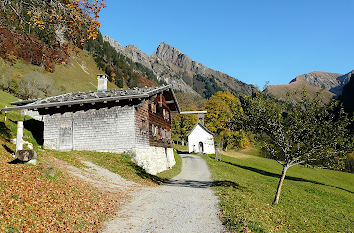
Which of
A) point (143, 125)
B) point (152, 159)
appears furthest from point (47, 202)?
point (152, 159)

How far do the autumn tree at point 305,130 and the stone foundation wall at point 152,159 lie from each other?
10815 mm

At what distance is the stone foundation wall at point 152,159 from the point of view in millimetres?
21641

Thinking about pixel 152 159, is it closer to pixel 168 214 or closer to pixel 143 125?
pixel 143 125

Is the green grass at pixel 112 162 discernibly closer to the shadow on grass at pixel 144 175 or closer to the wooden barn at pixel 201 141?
the shadow on grass at pixel 144 175

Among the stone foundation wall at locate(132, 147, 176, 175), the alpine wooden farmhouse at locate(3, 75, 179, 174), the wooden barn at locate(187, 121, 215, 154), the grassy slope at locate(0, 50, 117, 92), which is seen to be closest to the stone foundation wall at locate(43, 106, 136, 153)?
the alpine wooden farmhouse at locate(3, 75, 179, 174)

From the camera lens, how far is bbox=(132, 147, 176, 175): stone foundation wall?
852 inches

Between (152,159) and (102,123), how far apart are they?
5939 millimetres

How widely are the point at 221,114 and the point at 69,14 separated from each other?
44644 millimetres

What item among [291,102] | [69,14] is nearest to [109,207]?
[69,14]

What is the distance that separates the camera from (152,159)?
2359cm

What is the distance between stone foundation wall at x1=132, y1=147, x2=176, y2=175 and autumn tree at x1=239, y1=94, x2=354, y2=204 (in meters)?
10.8

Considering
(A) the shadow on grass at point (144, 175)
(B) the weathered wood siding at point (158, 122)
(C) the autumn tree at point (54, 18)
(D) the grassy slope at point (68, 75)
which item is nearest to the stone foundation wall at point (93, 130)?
(A) the shadow on grass at point (144, 175)

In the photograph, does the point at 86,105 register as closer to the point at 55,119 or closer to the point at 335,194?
the point at 55,119

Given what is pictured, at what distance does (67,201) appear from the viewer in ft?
30.7
